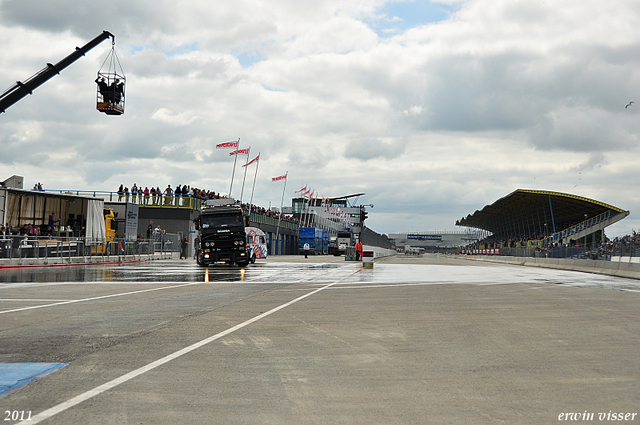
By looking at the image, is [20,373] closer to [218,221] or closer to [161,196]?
[218,221]

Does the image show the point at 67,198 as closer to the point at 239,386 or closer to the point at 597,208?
the point at 239,386

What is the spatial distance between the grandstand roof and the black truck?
187 ft

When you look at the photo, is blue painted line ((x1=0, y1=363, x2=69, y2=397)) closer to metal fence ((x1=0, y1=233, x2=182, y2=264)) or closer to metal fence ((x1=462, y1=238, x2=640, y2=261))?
metal fence ((x1=0, y1=233, x2=182, y2=264))

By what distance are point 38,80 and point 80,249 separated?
931 centimetres


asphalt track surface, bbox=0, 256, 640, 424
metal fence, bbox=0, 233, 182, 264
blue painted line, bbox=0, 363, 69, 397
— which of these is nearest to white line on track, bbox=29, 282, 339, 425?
asphalt track surface, bbox=0, 256, 640, 424

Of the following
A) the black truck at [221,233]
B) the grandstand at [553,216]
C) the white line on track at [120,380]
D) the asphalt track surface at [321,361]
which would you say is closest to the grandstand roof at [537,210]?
the grandstand at [553,216]

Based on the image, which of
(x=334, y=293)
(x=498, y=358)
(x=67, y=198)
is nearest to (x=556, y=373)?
(x=498, y=358)

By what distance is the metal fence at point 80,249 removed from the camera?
90.8 ft

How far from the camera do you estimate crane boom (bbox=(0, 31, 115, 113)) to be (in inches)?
1172

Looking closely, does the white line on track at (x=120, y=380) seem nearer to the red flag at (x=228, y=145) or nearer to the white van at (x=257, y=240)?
the white van at (x=257, y=240)

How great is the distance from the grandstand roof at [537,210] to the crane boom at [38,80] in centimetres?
6244

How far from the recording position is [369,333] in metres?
8.55

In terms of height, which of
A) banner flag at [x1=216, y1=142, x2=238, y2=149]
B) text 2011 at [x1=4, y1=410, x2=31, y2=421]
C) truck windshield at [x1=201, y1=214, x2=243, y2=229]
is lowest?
text 2011 at [x1=4, y1=410, x2=31, y2=421]

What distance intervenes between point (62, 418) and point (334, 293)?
11216 mm
